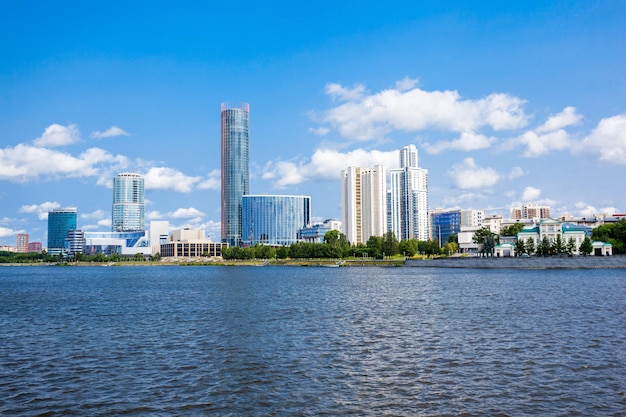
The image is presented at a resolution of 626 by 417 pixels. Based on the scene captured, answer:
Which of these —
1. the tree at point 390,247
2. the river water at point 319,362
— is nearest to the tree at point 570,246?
the tree at point 390,247

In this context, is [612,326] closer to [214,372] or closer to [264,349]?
[264,349]

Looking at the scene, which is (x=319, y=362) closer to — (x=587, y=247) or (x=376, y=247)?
(x=587, y=247)

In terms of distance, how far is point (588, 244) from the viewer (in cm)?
14625

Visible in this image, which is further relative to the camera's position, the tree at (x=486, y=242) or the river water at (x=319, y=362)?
the tree at (x=486, y=242)

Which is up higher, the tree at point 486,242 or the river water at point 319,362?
the tree at point 486,242

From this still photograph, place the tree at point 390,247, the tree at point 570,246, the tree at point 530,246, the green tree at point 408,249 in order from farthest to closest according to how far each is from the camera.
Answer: the green tree at point 408,249 → the tree at point 390,247 → the tree at point 530,246 → the tree at point 570,246

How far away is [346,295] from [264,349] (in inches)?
1392

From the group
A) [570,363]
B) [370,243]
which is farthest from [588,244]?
[570,363]

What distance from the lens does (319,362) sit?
25.6 meters

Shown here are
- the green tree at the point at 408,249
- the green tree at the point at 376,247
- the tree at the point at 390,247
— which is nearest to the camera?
the tree at the point at 390,247

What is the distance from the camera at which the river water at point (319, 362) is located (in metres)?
19.2

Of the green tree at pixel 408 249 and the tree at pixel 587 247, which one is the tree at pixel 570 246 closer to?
the tree at pixel 587 247

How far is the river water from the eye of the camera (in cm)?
1919

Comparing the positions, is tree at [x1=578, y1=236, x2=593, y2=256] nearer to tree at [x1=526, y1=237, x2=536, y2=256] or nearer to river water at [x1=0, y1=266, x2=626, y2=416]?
tree at [x1=526, y1=237, x2=536, y2=256]
